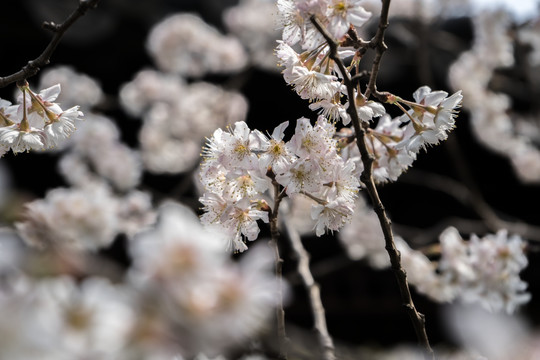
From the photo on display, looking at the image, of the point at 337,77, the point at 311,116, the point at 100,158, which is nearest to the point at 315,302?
the point at 337,77

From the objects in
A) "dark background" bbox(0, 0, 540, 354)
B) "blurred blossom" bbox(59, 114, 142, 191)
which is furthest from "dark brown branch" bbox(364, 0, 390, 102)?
"dark background" bbox(0, 0, 540, 354)

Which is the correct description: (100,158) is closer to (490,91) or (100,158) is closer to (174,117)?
(174,117)

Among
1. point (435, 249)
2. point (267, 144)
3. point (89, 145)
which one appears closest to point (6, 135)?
point (267, 144)

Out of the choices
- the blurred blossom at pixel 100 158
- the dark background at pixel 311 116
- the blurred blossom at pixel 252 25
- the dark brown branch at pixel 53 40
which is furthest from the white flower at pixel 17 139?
the blurred blossom at pixel 252 25

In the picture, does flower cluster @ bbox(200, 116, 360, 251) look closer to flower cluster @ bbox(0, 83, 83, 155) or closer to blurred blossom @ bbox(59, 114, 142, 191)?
flower cluster @ bbox(0, 83, 83, 155)

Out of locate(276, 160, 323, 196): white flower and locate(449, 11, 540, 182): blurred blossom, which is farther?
locate(449, 11, 540, 182): blurred blossom

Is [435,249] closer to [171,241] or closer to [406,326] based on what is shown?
[171,241]
